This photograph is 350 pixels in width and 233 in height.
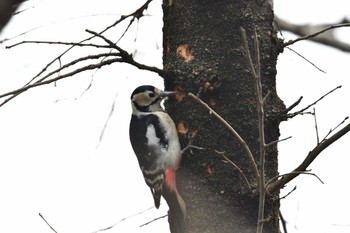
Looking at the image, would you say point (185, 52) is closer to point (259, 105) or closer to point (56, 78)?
point (56, 78)

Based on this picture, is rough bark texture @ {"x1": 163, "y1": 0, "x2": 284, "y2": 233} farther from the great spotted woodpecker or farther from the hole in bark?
the great spotted woodpecker

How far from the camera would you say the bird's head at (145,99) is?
3.45m

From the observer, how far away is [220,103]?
2.66m

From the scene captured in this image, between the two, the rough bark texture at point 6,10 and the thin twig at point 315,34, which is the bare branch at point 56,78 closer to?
the thin twig at point 315,34

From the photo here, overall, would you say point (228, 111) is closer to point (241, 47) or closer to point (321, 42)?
point (241, 47)

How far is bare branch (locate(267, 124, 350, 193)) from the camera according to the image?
73.4 inches

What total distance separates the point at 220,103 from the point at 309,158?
0.75 meters

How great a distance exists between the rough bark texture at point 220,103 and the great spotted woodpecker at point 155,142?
0.48 ft

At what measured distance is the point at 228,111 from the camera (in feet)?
8.63

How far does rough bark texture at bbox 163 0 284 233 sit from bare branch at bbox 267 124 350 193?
253 mm

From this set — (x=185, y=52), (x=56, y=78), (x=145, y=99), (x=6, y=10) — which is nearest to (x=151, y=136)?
(x=145, y=99)

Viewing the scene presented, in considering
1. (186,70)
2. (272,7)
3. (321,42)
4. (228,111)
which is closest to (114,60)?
(186,70)

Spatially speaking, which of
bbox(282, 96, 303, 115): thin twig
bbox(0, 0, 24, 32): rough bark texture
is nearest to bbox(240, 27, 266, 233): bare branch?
bbox(282, 96, 303, 115): thin twig

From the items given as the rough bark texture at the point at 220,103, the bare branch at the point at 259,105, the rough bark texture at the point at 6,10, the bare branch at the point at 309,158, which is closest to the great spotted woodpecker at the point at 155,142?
the rough bark texture at the point at 220,103
